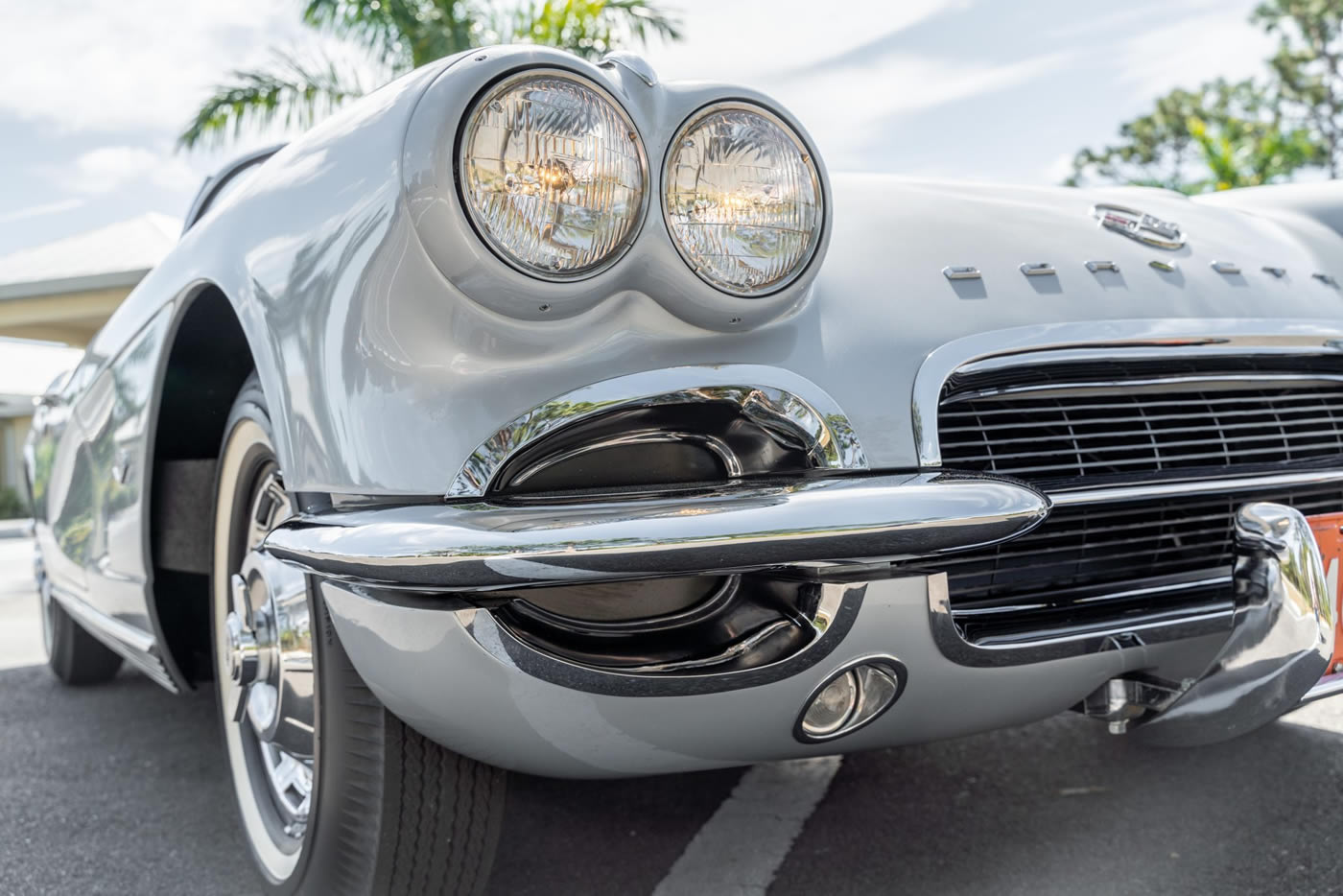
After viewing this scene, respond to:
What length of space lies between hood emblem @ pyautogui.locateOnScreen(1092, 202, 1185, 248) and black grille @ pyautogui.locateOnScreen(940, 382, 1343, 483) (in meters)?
0.26

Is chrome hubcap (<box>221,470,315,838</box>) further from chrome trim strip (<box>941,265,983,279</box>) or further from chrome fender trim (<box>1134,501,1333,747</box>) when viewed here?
chrome fender trim (<box>1134,501,1333,747</box>)

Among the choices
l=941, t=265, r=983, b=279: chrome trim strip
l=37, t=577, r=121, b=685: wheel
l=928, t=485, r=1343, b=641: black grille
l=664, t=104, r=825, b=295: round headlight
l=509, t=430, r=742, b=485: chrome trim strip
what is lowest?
l=37, t=577, r=121, b=685: wheel

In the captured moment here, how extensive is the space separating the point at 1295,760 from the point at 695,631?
154 centimetres

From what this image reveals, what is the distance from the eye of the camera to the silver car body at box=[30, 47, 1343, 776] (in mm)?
1195

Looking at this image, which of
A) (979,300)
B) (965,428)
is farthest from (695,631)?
(979,300)

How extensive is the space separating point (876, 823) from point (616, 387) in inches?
44.3

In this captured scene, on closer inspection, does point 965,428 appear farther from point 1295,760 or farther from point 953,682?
point 1295,760

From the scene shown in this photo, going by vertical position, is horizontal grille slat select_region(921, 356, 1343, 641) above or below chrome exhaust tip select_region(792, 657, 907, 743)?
above

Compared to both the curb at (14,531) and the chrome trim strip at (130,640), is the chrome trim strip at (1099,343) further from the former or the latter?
the curb at (14,531)

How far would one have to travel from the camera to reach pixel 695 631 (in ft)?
4.37

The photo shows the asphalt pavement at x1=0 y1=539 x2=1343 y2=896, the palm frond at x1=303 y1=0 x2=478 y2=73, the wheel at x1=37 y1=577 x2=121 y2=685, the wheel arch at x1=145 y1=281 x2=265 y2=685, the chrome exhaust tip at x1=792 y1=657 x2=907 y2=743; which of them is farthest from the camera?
the palm frond at x1=303 y1=0 x2=478 y2=73

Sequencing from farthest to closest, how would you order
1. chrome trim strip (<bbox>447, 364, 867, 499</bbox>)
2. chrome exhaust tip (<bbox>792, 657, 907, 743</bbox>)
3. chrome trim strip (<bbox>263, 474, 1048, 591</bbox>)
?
chrome exhaust tip (<bbox>792, 657, 907, 743</bbox>) → chrome trim strip (<bbox>447, 364, 867, 499</bbox>) → chrome trim strip (<bbox>263, 474, 1048, 591</bbox>)

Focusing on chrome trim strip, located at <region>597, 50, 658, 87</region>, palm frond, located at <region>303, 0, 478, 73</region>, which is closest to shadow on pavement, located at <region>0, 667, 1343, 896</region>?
chrome trim strip, located at <region>597, 50, 658, 87</region>

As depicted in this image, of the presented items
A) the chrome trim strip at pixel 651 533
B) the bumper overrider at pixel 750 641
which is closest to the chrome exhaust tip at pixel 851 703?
the bumper overrider at pixel 750 641
